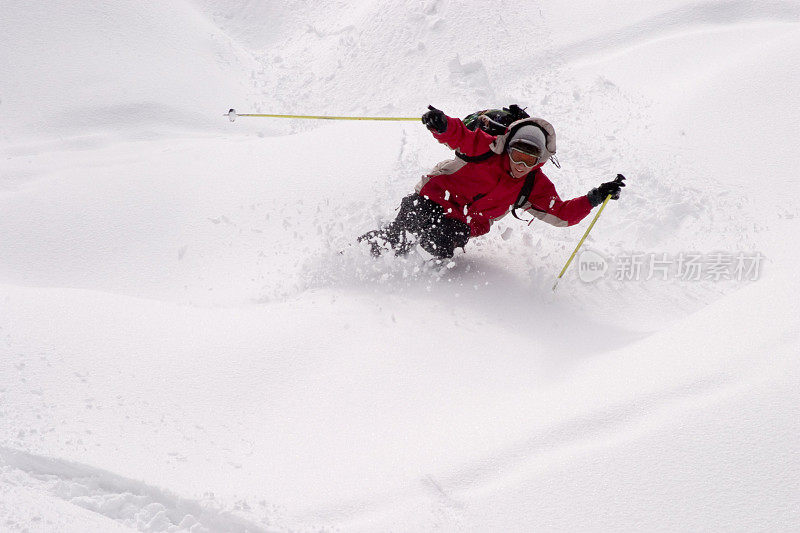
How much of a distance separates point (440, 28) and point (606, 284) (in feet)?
14.3

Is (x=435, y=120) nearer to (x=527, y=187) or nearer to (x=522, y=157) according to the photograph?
(x=522, y=157)

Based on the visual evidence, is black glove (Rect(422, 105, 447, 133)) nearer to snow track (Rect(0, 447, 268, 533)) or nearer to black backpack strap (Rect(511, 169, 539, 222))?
black backpack strap (Rect(511, 169, 539, 222))

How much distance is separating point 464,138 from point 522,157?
0.38 m

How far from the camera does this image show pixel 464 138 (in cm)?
369

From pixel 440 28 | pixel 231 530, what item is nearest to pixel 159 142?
pixel 440 28

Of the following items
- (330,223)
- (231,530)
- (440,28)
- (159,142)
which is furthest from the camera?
(440,28)

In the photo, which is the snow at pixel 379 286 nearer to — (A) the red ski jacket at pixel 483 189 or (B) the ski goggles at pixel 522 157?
(A) the red ski jacket at pixel 483 189

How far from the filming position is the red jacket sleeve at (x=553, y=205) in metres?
3.90

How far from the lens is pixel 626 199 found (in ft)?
16.3

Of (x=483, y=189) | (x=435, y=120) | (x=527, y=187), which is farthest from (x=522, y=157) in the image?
(x=435, y=120)

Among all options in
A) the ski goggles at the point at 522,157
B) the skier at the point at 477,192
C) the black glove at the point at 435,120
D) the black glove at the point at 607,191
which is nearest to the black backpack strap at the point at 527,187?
the skier at the point at 477,192

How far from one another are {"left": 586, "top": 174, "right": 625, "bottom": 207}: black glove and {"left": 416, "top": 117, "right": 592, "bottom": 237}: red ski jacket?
0.07 meters

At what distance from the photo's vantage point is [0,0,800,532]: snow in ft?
7.43

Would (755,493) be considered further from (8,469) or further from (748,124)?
(748,124)
